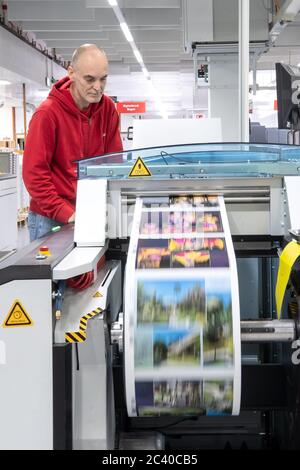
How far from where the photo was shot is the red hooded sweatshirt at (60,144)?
2613 millimetres

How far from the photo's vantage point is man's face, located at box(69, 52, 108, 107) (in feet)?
8.29

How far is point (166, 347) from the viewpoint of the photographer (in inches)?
64.9

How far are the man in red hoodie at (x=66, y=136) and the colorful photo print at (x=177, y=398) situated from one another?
1068 mm

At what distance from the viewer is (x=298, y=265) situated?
1.77m

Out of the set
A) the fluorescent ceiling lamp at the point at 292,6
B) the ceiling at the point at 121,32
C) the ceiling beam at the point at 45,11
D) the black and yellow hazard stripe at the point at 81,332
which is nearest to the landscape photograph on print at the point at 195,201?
the black and yellow hazard stripe at the point at 81,332

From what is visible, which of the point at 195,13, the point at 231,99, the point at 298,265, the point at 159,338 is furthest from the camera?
the point at 231,99

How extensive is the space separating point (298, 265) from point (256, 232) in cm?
52

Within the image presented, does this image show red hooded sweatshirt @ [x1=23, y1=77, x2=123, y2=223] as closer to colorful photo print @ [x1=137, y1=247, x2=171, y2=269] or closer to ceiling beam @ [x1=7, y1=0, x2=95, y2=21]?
colorful photo print @ [x1=137, y1=247, x2=171, y2=269]

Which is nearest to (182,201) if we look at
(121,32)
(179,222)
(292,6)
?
(179,222)

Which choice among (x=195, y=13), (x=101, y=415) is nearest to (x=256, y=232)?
(x=101, y=415)

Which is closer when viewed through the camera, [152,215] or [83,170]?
[152,215]

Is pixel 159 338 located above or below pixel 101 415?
above

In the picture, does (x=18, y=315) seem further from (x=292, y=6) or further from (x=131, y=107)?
(x=131, y=107)

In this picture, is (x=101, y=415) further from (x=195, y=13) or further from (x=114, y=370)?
(x=195, y=13)
